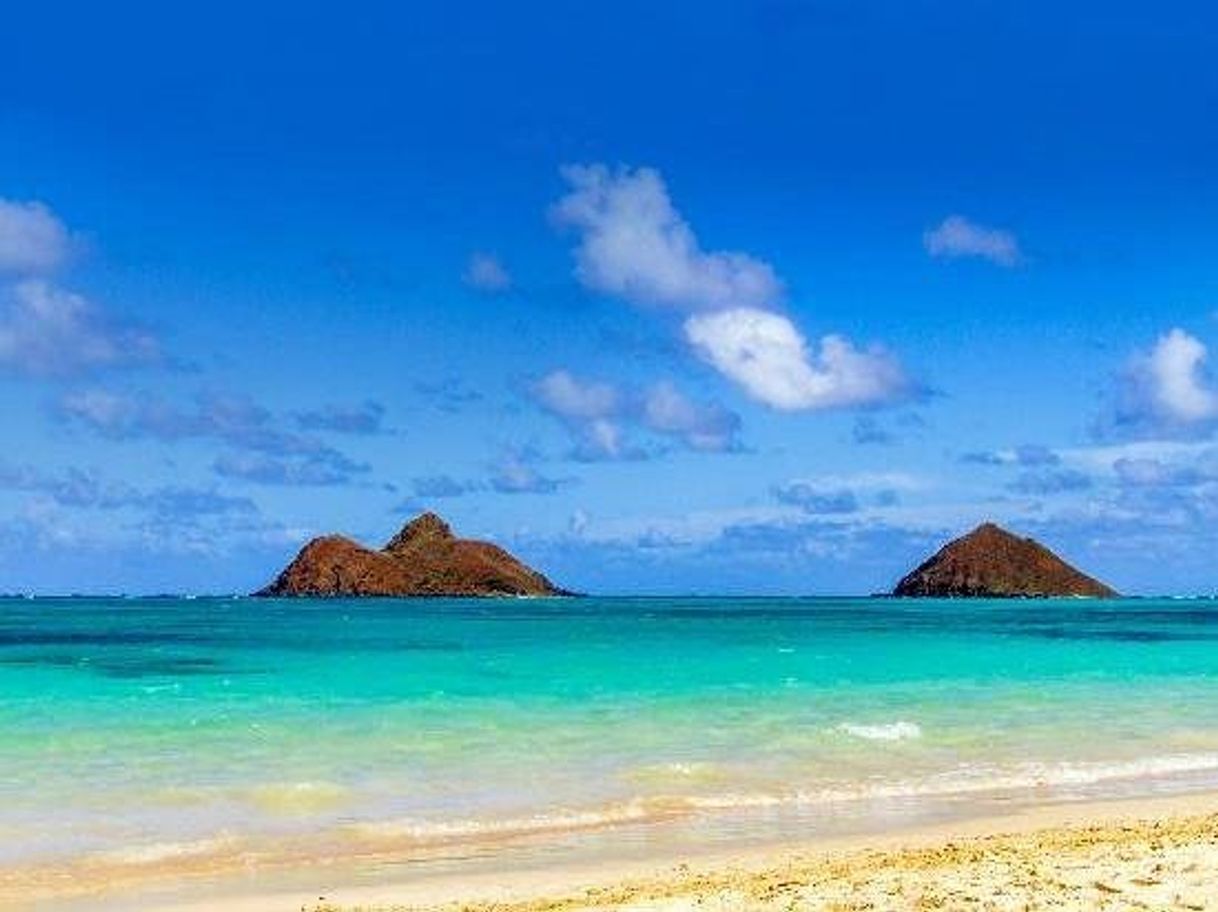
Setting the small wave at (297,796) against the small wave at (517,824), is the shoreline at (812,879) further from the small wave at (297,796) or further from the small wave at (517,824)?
the small wave at (297,796)

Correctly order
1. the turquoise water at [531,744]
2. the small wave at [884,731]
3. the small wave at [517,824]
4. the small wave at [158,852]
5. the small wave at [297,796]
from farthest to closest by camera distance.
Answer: the small wave at [884,731] < the small wave at [297,796] < the turquoise water at [531,744] < the small wave at [517,824] < the small wave at [158,852]

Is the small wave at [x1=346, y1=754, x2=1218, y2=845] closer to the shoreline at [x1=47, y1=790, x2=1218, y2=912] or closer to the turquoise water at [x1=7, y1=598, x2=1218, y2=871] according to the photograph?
the turquoise water at [x1=7, y1=598, x2=1218, y2=871]

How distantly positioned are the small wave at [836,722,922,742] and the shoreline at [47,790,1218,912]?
9.58 meters

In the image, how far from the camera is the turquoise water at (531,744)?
1834 centimetres

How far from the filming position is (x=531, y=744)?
83.5ft

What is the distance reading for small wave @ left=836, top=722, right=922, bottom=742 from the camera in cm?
2661

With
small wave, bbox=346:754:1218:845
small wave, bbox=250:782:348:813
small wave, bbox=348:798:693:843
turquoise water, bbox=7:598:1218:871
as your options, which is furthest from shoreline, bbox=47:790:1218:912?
small wave, bbox=250:782:348:813

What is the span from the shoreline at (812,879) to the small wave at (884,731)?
958cm

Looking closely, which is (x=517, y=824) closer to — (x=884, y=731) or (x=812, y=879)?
(x=812, y=879)

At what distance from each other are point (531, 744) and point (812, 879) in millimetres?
12430

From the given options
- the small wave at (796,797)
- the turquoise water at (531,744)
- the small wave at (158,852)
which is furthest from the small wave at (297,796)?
the small wave at (158,852)

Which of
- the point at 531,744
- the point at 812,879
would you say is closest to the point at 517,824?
the point at 812,879

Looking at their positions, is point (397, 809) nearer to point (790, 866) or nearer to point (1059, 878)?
point (790, 866)

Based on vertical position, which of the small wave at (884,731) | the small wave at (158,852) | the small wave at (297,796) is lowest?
the small wave at (158,852)
